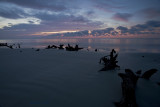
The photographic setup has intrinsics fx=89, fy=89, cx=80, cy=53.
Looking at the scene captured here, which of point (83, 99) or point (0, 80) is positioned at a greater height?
point (0, 80)

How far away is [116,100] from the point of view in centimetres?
240

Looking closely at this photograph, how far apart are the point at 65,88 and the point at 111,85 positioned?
1652 mm

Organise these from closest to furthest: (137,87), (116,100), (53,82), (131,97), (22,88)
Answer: (131,97), (116,100), (22,88), (137,87), (53,82)

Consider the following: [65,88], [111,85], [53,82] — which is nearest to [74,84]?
[65,88]

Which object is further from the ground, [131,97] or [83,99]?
[131,97]

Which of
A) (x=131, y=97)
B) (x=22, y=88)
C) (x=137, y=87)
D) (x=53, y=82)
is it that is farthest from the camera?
(x=53, y=82)

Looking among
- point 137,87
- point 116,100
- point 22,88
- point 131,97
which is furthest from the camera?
point 137,87

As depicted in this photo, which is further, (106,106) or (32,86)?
(32,86)

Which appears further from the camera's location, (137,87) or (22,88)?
(137,87)

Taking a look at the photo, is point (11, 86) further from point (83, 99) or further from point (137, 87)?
point (137, 87)

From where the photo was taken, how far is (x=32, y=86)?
3.06 m

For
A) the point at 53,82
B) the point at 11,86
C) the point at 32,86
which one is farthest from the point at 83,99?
the point at 11,86

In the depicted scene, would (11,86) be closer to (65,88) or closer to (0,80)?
(0,80)

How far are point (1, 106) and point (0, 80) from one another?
1.75 meters
